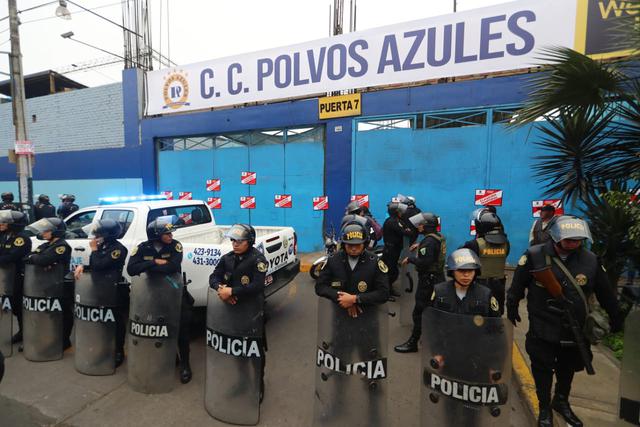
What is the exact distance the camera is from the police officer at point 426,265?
407 centimetres

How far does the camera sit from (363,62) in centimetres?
900

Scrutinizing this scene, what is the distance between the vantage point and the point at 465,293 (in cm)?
264

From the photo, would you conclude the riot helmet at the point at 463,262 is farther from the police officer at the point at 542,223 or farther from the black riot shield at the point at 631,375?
the police officer at the point at 542,223

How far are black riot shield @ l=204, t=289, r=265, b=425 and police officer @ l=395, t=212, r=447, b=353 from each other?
1.97 m

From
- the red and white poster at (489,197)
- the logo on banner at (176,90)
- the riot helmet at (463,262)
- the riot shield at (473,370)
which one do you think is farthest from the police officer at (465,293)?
the logo on banner at (176,90)

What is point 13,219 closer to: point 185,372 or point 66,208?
point 185,372

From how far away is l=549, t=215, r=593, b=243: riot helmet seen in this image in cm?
254

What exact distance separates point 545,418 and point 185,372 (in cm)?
333

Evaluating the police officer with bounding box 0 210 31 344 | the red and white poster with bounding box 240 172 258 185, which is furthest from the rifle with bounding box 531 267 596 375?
the red and white poster with bounding box 240 172 258 185

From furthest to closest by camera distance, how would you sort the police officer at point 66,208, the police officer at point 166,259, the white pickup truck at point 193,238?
the police officer at point 66,208 < the white pickup truck at point 193,238 < the police officer at point 166,259

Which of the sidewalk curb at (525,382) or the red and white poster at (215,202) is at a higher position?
the red and white poster at (215,202)

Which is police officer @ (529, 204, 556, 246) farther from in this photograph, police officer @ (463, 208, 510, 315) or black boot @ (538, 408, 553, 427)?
black boot @ (538, 408, 553, 427)

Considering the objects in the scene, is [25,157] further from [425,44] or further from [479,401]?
[479,401]

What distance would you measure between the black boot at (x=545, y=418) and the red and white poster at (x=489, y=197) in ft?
19.4
